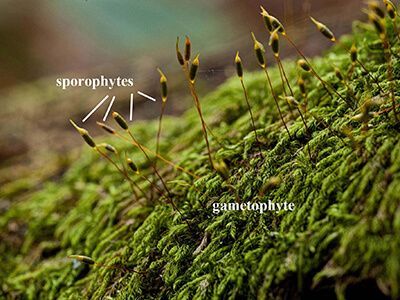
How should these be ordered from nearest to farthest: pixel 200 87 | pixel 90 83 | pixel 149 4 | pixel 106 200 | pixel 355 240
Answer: pixel 355 240 → pixel 106 200 → pixel 200 87 → pixel 90 83 → pixel 149 4

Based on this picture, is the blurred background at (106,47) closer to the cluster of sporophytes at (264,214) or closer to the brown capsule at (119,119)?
the cluster of sporophytes at (264,214)

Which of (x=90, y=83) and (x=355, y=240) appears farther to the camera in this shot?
(x=90, y=83)

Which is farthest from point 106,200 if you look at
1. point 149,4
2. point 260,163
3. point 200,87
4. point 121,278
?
point 149,4

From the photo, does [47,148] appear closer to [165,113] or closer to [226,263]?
[165,113]

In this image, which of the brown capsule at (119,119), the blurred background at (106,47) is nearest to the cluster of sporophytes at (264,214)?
the brown capsule at (119,119)

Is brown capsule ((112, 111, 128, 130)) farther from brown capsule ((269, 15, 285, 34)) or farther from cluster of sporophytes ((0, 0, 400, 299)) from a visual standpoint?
brown capsule ((269, 15, 285, 34))

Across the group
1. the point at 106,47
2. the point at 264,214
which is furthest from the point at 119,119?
the point at 106,47
